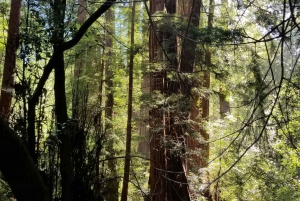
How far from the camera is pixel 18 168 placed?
93.7 inches

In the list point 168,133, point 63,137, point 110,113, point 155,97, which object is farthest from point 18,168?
point 110,113

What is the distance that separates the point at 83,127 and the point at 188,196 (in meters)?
2.16

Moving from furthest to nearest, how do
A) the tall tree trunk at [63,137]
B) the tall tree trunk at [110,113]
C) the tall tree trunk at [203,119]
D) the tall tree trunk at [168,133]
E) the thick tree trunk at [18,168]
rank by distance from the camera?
1. the tall tree trunk at [110,113]
2. the tall tree trunk at [203,119]
3. the tall tree trunk at [168,133]
4. the tall tree trunk at [63,137]
5. the thick tree trunk at [18,168]

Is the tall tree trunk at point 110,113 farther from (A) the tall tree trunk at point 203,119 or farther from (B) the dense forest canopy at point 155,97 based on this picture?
(A) the tall tree trunk at point 203,119

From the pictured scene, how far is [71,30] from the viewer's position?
2.73 m

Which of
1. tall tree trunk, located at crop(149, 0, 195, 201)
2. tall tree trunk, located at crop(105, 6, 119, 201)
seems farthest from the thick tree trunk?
tall tree trunk, located at crop(105, 6, 119, 201)

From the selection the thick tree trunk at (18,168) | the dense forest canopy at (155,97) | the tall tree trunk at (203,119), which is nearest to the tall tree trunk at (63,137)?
the dense forest canopy at (155,97)

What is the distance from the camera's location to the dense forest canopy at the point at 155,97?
240 cm

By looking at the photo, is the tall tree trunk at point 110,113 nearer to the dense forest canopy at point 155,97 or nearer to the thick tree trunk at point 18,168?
the dense forest canopy at point 155,97

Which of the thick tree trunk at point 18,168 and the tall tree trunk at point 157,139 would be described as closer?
the thick tree trunk at point 18,168

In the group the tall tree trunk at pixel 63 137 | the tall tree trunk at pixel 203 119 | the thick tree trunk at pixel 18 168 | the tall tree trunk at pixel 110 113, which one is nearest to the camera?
the thick tree trunk at pixel 18 168

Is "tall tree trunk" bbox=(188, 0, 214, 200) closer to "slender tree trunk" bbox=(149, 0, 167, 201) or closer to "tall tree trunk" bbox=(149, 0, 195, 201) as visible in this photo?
"tall tree trunk" bbox=(149, 0, 195, 201)

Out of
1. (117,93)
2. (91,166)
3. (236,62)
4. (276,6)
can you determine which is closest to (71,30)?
(91,166)

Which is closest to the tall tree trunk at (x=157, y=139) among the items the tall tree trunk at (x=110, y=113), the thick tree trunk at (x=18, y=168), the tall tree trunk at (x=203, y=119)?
the tall tree trunk at (x=203, y=119)
